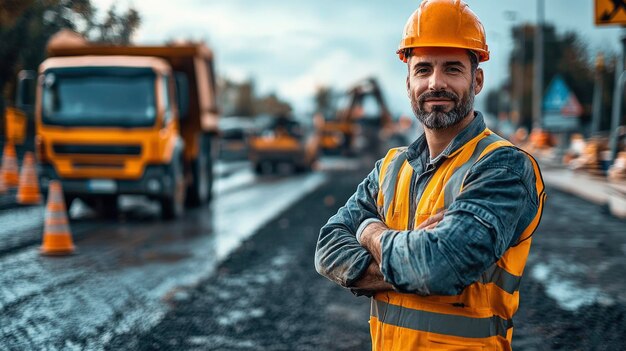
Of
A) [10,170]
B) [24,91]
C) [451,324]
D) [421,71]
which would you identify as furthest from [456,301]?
[10,170]

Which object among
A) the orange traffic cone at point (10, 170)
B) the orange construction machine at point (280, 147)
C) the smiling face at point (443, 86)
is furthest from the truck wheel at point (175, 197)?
the orange construction machine at point (280, 147)

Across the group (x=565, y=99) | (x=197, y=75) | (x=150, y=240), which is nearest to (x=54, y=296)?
(x=150, y=240)

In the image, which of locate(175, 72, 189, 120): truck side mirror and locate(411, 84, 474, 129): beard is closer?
locate(411, 84, 474, 129): beard

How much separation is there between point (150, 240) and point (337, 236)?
945cm

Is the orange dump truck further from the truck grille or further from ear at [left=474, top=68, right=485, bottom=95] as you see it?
ear at [left=474, top=68, right=485, bottom=95]

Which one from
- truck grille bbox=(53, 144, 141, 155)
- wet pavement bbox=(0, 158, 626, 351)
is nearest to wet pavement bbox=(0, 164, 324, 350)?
wet pavement bbox=(0, 158, 626, 351)

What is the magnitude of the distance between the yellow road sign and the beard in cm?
839

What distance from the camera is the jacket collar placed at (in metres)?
2.57

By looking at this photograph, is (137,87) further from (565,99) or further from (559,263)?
(565,99)

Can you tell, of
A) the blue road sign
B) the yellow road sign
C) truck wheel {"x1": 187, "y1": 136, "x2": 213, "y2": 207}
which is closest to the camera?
the yellow road sign

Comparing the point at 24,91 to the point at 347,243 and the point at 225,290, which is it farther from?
the point at 347,243

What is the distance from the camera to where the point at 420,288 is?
2.36 m

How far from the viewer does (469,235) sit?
7.67 feet

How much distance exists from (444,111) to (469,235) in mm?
415
